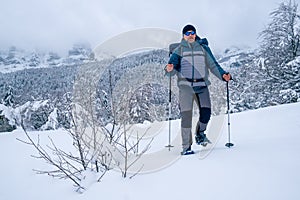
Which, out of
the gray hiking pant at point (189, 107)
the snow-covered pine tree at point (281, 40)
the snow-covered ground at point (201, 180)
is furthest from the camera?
the snow-covered pine tree at point (281, 40)

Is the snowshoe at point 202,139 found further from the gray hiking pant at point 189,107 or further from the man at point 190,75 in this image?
the gray hiking pant at point 189,107

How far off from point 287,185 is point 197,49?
7.05ft

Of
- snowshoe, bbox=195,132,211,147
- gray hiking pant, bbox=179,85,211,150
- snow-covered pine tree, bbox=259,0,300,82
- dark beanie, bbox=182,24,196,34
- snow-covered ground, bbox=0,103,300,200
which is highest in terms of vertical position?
snow-covered pine tree, bbox=259,0,300,82

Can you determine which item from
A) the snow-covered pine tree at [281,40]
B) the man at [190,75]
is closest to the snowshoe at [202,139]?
the man at [190,75]

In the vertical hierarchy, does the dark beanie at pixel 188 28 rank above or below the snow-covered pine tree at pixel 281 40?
below

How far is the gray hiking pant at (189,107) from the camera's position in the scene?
3.24 m

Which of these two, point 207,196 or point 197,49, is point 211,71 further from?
point 207,196

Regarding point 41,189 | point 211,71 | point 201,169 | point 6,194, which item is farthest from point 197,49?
point 6,194

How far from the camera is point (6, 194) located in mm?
2494

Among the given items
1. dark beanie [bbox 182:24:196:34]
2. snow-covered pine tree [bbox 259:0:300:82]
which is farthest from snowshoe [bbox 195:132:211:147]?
snow-covered pine tree [bbox 259:0:300:82]

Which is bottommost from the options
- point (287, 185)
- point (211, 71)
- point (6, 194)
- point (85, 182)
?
point (6, 194)

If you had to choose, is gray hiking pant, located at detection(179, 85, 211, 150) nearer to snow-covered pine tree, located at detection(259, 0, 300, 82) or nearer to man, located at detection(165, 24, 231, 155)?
man, located at detection(165, 24, 231, 155)

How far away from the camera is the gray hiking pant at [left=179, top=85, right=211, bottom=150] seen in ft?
10.6

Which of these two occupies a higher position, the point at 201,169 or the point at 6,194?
the point at 201,169
